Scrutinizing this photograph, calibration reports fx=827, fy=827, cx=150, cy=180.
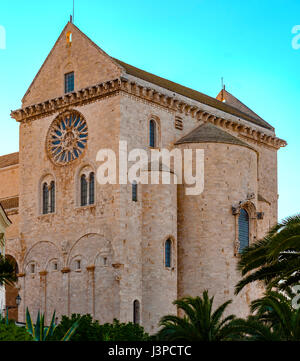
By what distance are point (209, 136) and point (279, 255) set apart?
2013 cm

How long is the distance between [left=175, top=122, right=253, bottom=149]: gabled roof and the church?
8 cm

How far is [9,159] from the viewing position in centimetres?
5700

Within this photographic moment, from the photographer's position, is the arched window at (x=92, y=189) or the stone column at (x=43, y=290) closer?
the arched window at (x=92, y=189)

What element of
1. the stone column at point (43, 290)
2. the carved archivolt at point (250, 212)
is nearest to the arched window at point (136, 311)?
the stone column at point (43, 290)

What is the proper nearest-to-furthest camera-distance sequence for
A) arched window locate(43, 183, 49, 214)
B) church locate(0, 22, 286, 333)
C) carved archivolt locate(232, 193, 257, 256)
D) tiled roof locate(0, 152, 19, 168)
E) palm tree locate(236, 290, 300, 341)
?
palm tree locate(236, 290, 300, 341) < church locate(0, 22, 286, 333) < carved archivolt locate(232, 193, 257, 256) < arched window locate(43, 183, 49, 214) < tiled roof locate(0, 152, 19, 168)

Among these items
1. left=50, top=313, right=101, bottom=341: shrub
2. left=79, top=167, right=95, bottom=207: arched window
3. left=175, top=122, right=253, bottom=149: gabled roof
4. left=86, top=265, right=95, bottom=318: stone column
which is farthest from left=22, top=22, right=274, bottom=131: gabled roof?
left=50, top=313, right=101, bottom=341: shrub

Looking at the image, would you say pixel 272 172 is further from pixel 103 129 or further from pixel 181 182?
pixel 103 129

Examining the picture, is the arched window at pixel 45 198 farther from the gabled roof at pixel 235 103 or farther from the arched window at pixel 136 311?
the gabled roof at pixel 235 103

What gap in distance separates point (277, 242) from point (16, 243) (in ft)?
87.0

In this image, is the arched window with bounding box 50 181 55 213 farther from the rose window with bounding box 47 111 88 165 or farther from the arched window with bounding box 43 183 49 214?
the rose window with bounding box 47 111 88 165

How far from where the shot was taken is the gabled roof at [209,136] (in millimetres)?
45812

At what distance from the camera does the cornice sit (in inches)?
1736

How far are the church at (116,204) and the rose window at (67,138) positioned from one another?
6cm

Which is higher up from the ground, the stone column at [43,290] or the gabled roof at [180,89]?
the gabled roof at [180,89]
